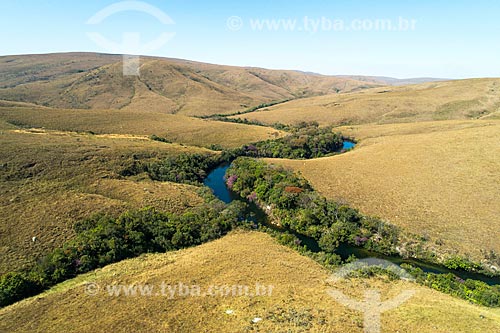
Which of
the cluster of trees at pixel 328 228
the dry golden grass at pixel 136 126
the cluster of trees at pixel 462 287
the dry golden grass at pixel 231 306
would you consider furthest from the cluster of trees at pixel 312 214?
the dry golden grass at pixel 136 126

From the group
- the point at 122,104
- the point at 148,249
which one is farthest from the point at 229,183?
the point at 122,104

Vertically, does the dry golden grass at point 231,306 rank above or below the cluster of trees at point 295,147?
below

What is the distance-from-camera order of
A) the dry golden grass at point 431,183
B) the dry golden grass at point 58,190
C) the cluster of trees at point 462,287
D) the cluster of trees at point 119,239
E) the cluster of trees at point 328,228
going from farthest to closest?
1. the dry golden grass at point 431,183
2. the dry golden grass at point 58,190
3. the cluster of trees at point 328,228
4. the cluster of trees at point 119,239
5. the cluster of trees at point 462,287

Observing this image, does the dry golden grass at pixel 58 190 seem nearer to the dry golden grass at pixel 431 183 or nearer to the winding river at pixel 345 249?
the winding river at pixel 345 249

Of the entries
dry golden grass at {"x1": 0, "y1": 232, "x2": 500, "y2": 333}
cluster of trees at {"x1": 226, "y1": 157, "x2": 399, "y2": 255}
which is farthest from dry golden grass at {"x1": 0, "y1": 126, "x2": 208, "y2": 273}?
cluster of trees at {"x1": 226, "y1": 157, "x2": 399, "y2": 255}

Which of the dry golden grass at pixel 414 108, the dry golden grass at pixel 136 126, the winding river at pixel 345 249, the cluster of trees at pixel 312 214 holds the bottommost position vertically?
the winding river at pixel 345 249

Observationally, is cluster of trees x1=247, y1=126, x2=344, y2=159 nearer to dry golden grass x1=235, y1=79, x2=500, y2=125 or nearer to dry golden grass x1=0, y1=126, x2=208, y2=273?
dry golden grass x1=0, y1=126, x2=208, y2=273

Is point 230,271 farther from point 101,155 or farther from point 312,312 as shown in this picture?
point 101,155

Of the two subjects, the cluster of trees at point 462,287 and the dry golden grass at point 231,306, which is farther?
the cluster of trees at point 462,287
